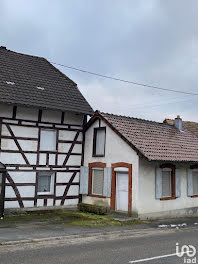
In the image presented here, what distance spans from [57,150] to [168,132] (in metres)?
7.38

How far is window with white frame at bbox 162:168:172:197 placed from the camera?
1694 cm

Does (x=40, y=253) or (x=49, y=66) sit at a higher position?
(x=49, y=66)

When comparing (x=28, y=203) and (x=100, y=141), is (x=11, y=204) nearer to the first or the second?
(x=28, y=203)

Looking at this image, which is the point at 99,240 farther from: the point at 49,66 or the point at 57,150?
the point at 49,66

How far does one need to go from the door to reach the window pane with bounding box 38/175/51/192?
12.4 feet

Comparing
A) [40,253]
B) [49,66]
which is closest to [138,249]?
[40,253]

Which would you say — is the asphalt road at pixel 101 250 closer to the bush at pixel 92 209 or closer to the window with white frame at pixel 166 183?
A: the bush at pixel 92 209

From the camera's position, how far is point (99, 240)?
1071 cm

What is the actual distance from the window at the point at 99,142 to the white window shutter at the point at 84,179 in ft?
3.43

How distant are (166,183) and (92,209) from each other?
13.8 ft

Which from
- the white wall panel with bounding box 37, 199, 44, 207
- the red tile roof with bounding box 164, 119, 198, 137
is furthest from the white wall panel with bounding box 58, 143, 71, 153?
the red tile roof with bounding box 164, 119, 198, 137

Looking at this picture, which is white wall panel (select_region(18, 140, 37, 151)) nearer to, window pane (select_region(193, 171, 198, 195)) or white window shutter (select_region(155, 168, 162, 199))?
white window shutter (select_region(155, 168, 162, 199))

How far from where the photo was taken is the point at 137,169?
50.4ft

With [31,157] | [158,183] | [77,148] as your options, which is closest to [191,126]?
[158,183]
